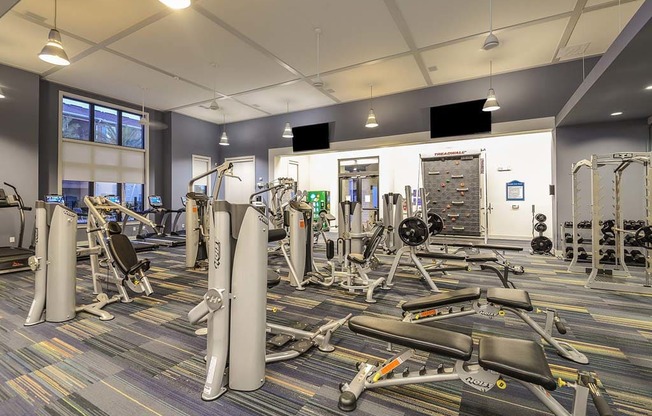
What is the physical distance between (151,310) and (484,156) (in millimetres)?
8618

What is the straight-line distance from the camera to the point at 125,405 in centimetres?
174

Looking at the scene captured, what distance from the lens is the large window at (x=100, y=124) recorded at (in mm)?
7348

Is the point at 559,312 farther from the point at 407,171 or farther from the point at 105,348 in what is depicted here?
the point at 407,171

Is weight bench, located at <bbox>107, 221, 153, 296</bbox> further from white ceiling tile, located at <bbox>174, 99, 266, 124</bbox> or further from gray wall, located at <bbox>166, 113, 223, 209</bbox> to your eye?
gray wall, located at <bbox>166, 113, 223, 209</bbox>

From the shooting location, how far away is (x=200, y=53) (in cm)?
553

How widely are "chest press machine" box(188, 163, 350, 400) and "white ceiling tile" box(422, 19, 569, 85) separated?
534 cm

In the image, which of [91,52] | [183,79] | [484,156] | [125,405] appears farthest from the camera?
[484,156]

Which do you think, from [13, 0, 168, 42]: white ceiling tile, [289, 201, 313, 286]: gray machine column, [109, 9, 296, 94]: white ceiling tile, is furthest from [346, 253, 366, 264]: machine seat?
[13, 0, 168, 42]: white ceiling tile

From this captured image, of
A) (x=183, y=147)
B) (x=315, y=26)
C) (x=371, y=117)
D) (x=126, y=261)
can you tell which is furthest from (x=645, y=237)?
(x=183, y=147)

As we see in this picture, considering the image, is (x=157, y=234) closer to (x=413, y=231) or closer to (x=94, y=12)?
(x=94, y=12)

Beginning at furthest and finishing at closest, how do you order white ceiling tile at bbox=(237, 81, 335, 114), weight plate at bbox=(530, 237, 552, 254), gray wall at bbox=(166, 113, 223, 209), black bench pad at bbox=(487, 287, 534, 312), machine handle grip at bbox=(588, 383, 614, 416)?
gray wall at bbox=(166, 113, 223, 209)
white ceiling tile at bbox=(237, 81, 335, 114)
weight plate at bbox=(530, 237, 552, 254)
black bench pad at bbox=(487, 287, 534, 312)
machine handle grip at bbox=(588, 383, 614, 416)

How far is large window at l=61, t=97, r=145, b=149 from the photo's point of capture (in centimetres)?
735

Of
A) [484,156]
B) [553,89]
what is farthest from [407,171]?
[553,89]

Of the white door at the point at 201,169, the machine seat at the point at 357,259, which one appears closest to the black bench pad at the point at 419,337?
the machine seat at the point at 357,259
